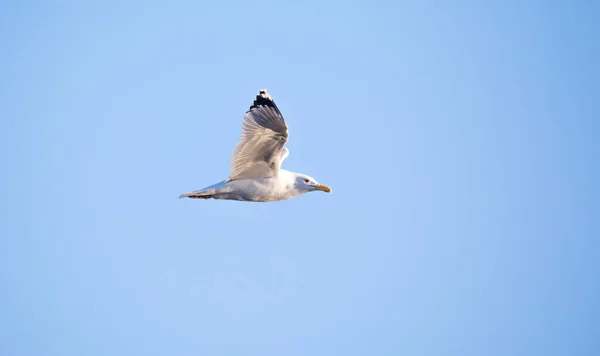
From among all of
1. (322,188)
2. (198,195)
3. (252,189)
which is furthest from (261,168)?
(322,188)

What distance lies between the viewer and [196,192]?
777 inches

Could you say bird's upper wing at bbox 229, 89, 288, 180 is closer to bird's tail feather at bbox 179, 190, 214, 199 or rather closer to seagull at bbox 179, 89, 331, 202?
seagull at bbox 179, 89, 331, 202

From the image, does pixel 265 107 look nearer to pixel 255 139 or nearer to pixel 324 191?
pixel 255 139

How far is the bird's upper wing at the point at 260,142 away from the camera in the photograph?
19109 millimetres

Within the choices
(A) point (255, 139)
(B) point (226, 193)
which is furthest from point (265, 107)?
(B) point (226, 193)

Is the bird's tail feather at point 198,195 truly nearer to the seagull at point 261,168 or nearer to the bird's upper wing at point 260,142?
the seagull at point 261,168

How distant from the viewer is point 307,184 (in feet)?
67.3

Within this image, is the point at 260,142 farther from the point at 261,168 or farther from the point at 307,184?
the point at 307,184

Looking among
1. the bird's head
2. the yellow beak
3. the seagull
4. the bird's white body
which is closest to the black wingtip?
the seagull

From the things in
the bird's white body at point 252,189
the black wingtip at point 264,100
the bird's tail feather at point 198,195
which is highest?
the black wingtip at point 264,100

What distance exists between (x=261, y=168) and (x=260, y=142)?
705mm

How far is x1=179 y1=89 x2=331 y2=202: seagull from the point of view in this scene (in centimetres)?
1916

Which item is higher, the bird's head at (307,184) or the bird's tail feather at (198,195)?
the bird's head at (307,184)

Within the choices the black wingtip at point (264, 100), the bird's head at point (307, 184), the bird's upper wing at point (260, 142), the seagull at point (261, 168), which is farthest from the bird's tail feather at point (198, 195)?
the black wingtip at point (264, 100)
